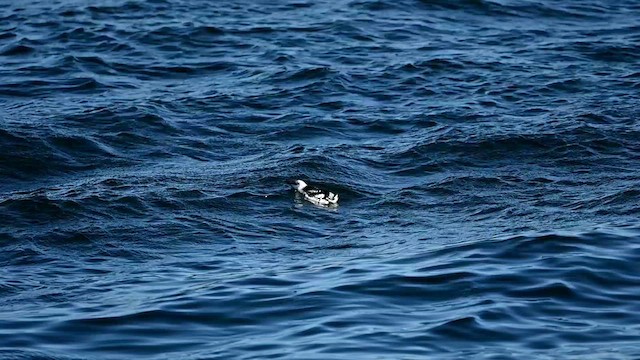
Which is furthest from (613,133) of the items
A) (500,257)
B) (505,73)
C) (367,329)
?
(367,329)

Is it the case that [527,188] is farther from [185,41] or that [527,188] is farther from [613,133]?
[185,41]

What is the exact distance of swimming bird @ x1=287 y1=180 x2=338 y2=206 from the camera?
40.0 feet

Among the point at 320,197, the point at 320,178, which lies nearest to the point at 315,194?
the point at 320,197

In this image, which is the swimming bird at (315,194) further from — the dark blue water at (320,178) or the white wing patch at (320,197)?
the dark blue water at (320,178)

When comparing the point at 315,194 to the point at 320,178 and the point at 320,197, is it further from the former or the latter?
the point at 320,178

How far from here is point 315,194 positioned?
12234 mm

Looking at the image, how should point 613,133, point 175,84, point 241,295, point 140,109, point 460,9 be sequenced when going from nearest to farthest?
point 241,295 < point 613,133 < point 140,109 < point 175,84 < point 460,9

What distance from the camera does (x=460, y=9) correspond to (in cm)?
2169

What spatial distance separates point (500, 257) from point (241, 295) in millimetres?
2282

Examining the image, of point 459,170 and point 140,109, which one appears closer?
point 459,170

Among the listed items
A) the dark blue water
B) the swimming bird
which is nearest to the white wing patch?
the swimming bird

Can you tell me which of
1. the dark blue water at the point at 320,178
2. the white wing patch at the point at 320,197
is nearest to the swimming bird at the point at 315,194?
the white wing patch at the point at 320,197

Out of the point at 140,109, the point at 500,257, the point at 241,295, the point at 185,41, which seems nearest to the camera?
the point at 241,295

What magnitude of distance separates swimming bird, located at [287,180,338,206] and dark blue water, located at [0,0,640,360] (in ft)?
0.48
